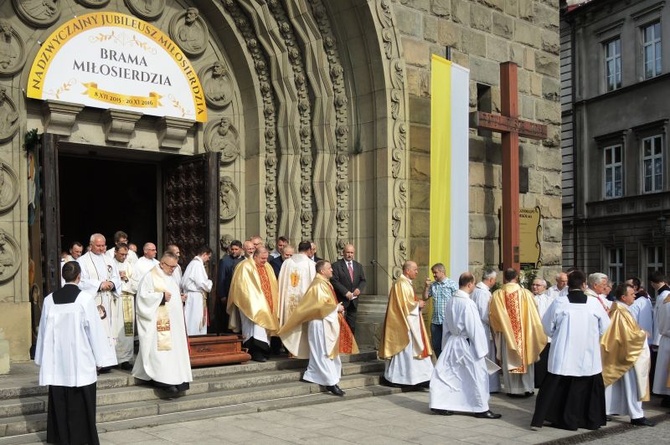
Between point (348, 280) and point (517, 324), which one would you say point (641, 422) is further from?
point (348, 280)

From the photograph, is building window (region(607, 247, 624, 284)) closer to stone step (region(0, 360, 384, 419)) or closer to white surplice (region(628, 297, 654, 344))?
white surplice (region(628, 297, 654, 344))

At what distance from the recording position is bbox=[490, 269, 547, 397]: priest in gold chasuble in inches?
409

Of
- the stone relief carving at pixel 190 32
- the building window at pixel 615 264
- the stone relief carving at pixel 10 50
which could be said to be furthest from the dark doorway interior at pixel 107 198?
the building window at pixel 615 264

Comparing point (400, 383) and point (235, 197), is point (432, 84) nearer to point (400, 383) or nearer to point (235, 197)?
point (235, 197)

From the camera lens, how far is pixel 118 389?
361 inches

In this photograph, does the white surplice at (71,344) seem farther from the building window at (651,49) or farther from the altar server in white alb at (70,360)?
the building window at (651,49)

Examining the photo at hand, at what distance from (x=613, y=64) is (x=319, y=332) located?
25.4m

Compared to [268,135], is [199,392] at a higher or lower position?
lower

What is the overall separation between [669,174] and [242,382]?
74.9 feet

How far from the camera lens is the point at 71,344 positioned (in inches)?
293

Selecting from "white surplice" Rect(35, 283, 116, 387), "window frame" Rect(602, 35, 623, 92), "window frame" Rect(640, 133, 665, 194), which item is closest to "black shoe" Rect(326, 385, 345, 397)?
"white surplice" Rect(35, 283, 116, 387)

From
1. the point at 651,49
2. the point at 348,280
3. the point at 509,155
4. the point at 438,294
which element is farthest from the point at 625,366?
the point at 651,49

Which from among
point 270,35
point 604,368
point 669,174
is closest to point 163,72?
point 270,35

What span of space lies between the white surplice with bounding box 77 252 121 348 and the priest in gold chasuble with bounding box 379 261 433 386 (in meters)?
3.56
